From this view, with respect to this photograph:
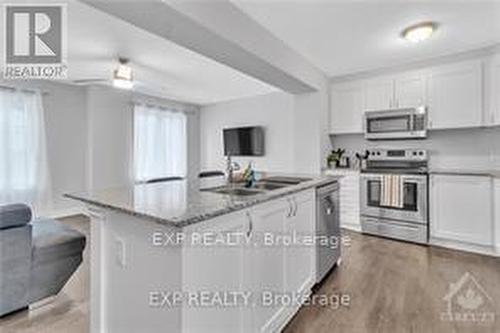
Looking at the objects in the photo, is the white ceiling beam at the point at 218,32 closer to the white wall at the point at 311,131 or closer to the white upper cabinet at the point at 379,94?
the white wall at the point at 311,131

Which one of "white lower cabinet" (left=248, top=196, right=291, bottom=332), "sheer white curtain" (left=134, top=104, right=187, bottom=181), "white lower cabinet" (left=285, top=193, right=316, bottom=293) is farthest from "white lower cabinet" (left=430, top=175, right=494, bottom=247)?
"sheer white curtain" (left=134, top=104, right=187, bottom=181)

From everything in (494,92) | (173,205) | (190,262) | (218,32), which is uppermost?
(218,32)

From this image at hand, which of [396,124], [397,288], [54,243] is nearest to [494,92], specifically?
[396,124]

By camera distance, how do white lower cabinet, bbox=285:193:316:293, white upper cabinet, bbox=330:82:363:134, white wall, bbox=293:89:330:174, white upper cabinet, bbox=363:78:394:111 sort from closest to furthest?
1. white lower cabinet, bbox=285:193:316:293
2. white upper cabinet, bbox=363:78:394:111
3. white wall, bbox=293:89:330:174
4. white upper cabinet, bbox=330:82:363:134

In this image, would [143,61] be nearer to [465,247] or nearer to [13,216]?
[13,216]

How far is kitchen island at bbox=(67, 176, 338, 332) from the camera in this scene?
1192mm

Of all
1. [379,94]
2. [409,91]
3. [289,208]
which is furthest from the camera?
[379,94]

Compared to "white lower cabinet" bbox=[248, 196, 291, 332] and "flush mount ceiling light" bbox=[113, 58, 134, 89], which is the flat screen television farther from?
"white lower cabinet" bbox=[248, 196, 291, 332]

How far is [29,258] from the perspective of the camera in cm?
203

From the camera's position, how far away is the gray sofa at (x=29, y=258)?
76.0 inches

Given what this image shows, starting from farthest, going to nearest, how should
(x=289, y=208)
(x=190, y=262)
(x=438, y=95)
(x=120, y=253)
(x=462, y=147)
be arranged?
1. (x=462, y=147)
2. (x=438, y=95)
3. (x=289, y=208)
4. (x=120, y=253)
5. (x=190, y=262)

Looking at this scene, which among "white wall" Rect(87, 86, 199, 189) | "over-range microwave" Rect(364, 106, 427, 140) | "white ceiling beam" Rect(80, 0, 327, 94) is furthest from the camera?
"white wall" Rect(87, 86, 199, 189)

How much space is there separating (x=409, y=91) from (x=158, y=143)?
16.3 ft

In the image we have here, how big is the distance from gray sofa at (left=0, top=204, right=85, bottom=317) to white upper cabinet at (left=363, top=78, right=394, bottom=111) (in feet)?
13.5
